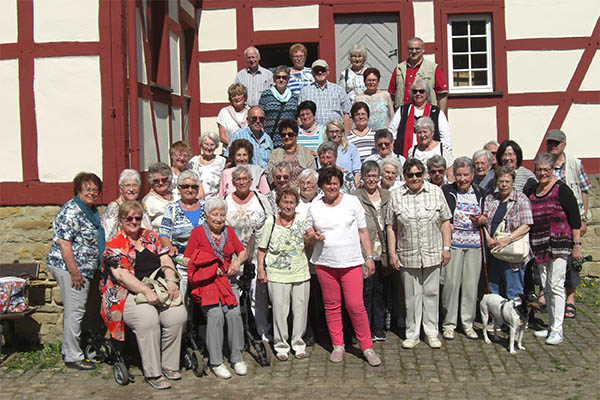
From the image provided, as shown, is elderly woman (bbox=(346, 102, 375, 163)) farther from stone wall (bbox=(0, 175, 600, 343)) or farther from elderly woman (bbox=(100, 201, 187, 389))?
stone wall (bbox=(0, 175, 600, 343))

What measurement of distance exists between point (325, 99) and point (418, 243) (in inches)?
108

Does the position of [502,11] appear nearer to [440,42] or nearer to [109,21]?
[440,42]

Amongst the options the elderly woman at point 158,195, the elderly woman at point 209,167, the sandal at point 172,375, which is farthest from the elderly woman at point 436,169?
the sandal at point 172,375

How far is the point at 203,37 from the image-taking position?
1067cm

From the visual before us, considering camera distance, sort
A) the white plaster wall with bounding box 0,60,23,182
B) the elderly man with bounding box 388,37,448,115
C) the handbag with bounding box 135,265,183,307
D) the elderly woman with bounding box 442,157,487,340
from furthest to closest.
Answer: the elderly man with bounding box 388,37,448,115 → the white plaster wall with bounding box 0,60,23,182 → the elderly woman with bounding box 442,157,487,340 → the handbag with bounding box 135,265,183,307

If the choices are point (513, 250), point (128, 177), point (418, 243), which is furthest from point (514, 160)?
point (128, 177)

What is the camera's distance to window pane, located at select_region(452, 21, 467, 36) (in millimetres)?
10523

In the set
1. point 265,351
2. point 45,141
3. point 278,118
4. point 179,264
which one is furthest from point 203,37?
point 265,351

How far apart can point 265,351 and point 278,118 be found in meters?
3.23

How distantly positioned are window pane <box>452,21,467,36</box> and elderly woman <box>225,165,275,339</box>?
554cm

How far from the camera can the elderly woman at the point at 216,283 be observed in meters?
5.70

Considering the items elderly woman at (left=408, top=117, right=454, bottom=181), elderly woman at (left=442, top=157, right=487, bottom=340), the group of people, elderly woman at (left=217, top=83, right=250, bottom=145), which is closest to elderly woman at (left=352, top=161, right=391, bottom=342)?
the group of people

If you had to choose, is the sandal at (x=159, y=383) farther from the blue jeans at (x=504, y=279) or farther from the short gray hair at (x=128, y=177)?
the blue jeans at (x=504, y=279)

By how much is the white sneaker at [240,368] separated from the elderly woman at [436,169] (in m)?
2.54
